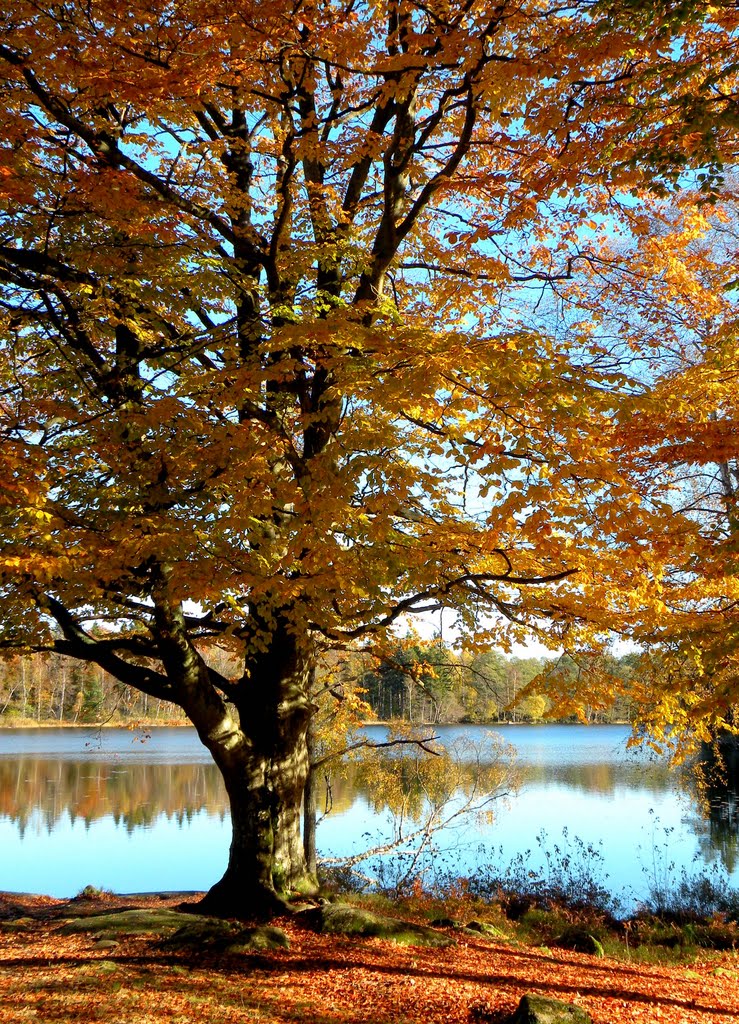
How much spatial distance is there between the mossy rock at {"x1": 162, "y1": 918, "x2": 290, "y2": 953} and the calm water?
6.22 meters

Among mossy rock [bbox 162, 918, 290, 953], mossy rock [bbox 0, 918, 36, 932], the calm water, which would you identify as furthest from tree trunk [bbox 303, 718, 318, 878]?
mossy rock [bbox 162, 918, 290, 953]

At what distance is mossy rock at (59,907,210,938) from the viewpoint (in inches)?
287

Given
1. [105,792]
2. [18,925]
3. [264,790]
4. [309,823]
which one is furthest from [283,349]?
[105,792]

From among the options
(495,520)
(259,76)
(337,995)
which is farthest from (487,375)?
(337,995)

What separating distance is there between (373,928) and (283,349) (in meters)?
5.79

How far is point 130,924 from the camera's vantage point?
753 cm

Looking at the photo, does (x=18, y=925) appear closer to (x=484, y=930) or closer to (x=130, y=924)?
(x=130, y=924)

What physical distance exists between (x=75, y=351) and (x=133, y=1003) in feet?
20.5

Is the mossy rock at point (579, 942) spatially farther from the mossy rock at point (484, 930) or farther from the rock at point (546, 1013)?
the rock at point (546, 1013)

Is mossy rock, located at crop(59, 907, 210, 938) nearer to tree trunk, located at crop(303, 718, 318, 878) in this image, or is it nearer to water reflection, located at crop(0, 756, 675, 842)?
tree trunk, located at crop(303, 718, 318, 878)

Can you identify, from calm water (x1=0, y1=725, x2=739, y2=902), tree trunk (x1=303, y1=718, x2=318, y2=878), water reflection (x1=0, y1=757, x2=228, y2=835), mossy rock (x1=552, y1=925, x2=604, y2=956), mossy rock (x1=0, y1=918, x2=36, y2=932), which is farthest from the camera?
water reflection (x1=0, y1=757, x2=228, y2=835)

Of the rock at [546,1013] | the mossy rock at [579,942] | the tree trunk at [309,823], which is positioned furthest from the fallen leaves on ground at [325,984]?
the tree trunk at [309,823]

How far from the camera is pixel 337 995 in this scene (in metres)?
5.57

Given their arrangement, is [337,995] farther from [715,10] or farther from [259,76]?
[259,76]
